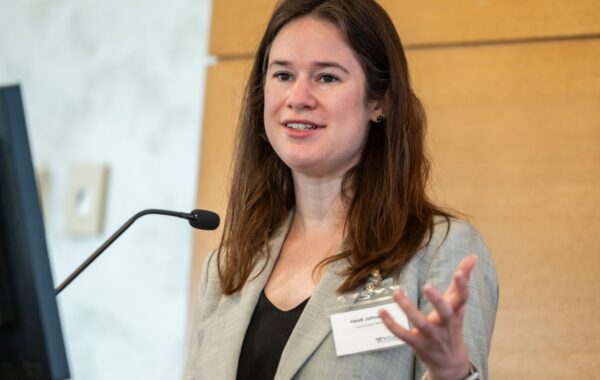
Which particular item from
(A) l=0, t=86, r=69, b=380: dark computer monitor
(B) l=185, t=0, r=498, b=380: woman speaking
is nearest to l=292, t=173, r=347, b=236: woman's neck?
(B) l=185, t=0, r=498, b=380: woman speaking

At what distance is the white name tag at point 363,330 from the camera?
5.71 feet

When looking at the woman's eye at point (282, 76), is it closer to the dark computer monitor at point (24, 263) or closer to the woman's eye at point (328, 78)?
the woman's eye at point (328, 78)

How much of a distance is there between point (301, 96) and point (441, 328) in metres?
0.76

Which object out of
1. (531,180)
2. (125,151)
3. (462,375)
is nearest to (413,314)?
(462,375)

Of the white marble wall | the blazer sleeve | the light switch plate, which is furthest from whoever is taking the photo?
the light switch plate

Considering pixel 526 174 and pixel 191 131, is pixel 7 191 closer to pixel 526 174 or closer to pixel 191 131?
pixel 526 174

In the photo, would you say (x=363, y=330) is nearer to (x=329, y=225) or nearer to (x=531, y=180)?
(x=329, y=225)

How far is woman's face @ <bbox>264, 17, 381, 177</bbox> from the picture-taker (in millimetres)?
1959

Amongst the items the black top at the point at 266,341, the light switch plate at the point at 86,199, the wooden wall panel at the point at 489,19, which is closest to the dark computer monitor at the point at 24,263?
the black top at the point at 266,341

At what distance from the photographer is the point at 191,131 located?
3.18 metres

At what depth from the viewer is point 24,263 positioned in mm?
1065

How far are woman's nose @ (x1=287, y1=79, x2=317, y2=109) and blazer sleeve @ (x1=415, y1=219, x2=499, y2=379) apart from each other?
416mm

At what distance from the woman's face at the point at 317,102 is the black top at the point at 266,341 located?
1.19 feet

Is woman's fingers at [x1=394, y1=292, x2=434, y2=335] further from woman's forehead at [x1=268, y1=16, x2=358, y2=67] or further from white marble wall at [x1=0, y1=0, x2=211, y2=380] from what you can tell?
white marble wall at [x1=0, y1=0, x2=211, y2=380]
